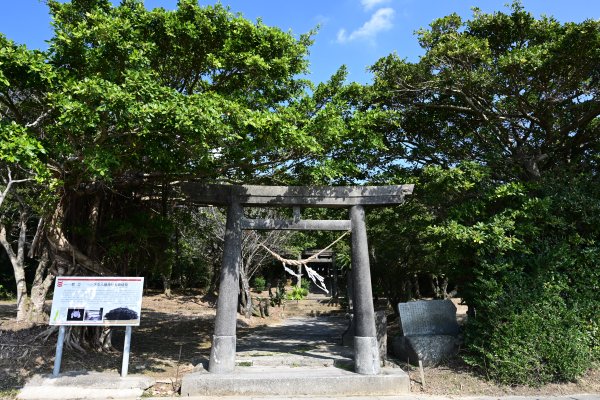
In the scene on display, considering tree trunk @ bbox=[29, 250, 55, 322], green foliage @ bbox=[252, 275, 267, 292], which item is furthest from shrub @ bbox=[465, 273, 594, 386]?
green foliage @ bbox=[252, 275, 267, 292]

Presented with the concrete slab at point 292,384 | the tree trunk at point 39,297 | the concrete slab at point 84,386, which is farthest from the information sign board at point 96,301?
the tree trunk at point 39,297

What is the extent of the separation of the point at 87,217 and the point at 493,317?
9.21 meters

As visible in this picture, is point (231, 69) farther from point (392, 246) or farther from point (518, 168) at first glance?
point (392, 246)

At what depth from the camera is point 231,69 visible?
8.14m

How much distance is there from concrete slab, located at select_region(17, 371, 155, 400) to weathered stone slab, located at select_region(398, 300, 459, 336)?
18.4 feet

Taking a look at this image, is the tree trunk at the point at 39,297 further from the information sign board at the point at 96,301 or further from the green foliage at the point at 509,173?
the green foliage at the point at 509,173

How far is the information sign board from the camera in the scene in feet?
24.4

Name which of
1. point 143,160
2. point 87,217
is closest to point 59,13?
point 143,160

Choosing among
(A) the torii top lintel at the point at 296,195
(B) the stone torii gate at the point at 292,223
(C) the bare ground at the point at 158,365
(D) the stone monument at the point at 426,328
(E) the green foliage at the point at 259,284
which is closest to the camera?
(C) the bare ground at the point at 158,365

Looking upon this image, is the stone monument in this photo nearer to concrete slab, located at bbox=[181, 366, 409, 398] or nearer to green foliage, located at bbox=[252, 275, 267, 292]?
concrete slab, located at bbox=[181, 366, 409, 398]

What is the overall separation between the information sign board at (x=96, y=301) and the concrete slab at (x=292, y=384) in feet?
5.90

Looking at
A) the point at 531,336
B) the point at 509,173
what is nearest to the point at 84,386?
the point at 531,336

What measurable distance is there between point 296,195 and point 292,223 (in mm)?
598

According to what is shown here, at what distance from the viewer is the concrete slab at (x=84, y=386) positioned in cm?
650
